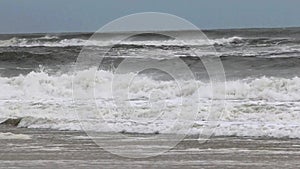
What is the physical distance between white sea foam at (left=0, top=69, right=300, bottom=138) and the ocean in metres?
0.02

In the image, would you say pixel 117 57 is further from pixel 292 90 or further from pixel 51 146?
pixel 51 146

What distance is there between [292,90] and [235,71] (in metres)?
8.25

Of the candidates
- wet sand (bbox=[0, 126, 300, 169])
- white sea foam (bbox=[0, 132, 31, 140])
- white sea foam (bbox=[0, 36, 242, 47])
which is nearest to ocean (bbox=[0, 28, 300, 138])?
wet sand (bbox=[0, 126, 300, 169])

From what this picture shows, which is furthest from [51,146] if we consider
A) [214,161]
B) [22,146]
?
[214,161]

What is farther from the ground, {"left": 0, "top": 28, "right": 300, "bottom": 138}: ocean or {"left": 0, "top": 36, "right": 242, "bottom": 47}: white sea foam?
{"left": 0, "top": 36, "right": 242, "bottom": 47}: white sea foam

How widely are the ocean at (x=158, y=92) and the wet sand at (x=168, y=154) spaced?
3.95ft

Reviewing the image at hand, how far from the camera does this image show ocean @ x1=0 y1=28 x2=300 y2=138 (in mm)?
12617

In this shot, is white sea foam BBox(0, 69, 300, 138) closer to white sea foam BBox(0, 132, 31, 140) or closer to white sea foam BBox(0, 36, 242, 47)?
white sea foam BBox(0, 132, 31, 140)

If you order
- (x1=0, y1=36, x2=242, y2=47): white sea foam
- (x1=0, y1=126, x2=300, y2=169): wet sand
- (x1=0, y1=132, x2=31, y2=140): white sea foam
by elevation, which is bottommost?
(x1=0, y1=132, x2=31, y2=140): white sea foam

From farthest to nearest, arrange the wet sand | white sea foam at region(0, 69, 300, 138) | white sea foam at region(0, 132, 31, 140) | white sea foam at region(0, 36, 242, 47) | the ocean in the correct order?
white sea foam at region(0, 36, 242, 47), the ocean, white sea foam at region(0, 69, 300, 138), white sea foam at region(0, 132, 31, 140), the wet sand

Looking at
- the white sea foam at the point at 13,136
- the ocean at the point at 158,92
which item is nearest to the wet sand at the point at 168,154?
the white sea foam at the point at 13,136

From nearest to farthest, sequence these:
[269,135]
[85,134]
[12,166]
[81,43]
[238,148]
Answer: [12,166] → [238,148] → [269,135] → [85,134] → [81,43]

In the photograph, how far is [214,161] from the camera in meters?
8.50

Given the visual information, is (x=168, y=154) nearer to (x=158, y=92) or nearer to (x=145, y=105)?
(x=145, y=105)
